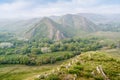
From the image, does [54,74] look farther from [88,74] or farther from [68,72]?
[88,74]

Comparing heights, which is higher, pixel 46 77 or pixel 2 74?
pixel 46 77

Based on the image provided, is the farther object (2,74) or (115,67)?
(2,74)

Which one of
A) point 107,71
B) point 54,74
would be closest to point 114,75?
point 107,71

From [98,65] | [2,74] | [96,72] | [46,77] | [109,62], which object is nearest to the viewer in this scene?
[46,77]

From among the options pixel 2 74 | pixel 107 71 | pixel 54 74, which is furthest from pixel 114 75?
pixel 2 74

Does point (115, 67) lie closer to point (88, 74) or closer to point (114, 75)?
point (114, 75)

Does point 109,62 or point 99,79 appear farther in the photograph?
point 109,62

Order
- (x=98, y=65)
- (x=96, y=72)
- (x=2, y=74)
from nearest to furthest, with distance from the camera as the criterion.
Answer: (x=96, y=72) < (x=98, y=65) < (x=2, y=74)

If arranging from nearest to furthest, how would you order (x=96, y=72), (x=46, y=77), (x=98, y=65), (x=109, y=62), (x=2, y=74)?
(x=46, y=77) < (x=96, y=72) < (x=98, y=65) < (x=109, y=62) < (x=2, y=74)

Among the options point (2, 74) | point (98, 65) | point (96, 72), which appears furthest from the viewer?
A: point (2, 74)
